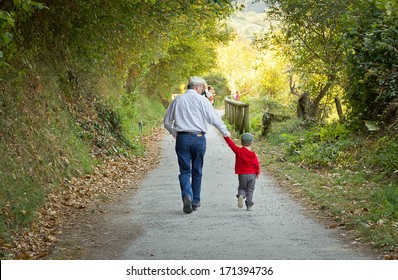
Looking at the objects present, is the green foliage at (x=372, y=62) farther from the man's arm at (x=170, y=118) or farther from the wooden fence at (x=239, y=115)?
the wooden fence at (x=239, y=115)

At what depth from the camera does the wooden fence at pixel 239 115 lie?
24.8 meters

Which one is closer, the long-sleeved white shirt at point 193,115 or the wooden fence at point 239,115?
the long-sleeved white shirt at point 193,115

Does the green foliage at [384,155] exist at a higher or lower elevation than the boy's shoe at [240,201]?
lower

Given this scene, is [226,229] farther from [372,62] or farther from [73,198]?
[372,62]

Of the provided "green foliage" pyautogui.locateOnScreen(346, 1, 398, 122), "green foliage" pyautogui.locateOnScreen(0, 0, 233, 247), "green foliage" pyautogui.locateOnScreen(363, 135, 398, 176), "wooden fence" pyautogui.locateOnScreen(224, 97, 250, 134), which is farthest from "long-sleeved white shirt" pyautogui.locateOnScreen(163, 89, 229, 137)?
"wooden fence" pyautogui.locateOnScreen(224, 97, 250, 134)

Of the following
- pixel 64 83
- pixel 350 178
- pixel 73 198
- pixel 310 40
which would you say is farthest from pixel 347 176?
pixel 310 40

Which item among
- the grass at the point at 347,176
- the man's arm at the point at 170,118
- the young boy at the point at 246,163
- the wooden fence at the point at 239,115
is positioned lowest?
the wooden fence at the point at 239,115

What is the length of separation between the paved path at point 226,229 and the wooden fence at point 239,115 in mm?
11860

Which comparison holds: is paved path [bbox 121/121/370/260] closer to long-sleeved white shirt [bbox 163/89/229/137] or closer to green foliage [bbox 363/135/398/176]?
long-sleeved white shirt [bbox 163/89/229/137]

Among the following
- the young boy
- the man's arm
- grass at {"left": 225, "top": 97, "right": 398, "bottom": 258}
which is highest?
the man's arm

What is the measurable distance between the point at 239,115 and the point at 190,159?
1672 cm

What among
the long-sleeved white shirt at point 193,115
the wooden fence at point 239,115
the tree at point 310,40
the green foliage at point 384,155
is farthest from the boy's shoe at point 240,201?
the wooden fence at point 239,115

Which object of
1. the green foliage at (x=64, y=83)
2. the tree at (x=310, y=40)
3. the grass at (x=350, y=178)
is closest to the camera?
the grass at (x=350, y=178)

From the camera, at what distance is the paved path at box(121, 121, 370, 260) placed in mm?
7211
